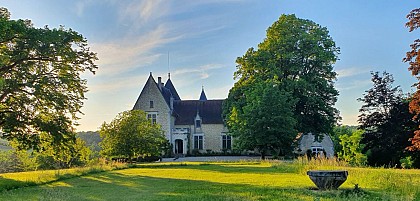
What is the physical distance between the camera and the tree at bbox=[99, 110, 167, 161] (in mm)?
30812

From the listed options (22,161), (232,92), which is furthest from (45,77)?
(22,161)

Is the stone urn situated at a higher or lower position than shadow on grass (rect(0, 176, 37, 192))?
higher

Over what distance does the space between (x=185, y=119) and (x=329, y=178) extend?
41.7 metres

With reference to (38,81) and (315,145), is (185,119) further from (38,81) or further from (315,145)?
(38,81)

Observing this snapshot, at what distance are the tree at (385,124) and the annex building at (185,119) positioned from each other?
23.8m

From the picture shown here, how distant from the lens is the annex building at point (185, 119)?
50625mm

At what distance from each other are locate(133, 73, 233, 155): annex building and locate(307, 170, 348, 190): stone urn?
38561 millimetres

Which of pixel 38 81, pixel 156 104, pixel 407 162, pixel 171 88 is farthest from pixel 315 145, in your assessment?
pixel 38 81

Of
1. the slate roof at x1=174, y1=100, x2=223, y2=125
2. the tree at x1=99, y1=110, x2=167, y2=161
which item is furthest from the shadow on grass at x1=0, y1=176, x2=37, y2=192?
the slate roof at x1=174, y1=100, x2=223, y2=125

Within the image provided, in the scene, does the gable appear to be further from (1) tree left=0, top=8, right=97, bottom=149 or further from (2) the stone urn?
(2) the stone urn

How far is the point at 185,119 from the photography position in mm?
52812

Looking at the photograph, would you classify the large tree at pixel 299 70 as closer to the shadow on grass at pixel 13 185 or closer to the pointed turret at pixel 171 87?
the pointed turret at pixel 171 87

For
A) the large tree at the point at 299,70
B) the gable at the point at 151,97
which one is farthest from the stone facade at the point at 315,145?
the gable at the point at 151,97

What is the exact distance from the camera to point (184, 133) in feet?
166
